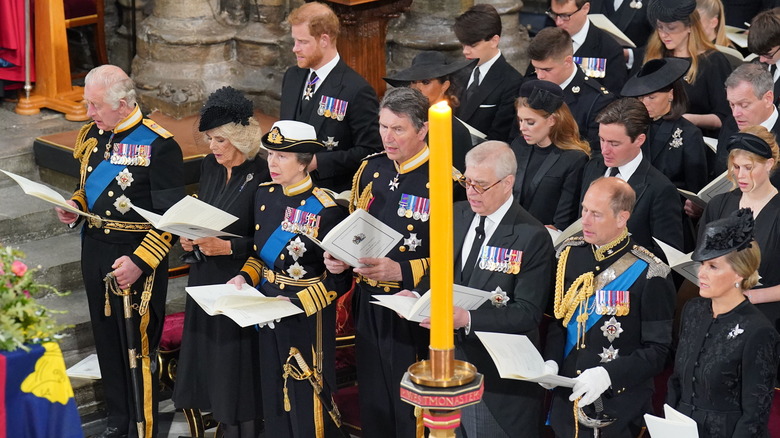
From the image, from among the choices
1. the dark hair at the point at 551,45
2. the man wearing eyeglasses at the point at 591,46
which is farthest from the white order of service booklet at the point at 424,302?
the man wearing eyeglasses at the point at 591,46

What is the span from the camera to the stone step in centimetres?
680

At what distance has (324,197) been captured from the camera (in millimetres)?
5285

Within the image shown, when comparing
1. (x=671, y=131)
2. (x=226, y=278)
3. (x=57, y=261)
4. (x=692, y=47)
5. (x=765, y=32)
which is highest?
(x=765, y=32)

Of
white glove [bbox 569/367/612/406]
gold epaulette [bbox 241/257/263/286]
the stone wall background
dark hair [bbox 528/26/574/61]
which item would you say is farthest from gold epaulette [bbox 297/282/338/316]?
the stone wall background

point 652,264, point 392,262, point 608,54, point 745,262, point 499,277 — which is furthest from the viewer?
point 608,54

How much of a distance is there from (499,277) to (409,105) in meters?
0.84

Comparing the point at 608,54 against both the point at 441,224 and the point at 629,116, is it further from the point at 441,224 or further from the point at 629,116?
the point at 441,224

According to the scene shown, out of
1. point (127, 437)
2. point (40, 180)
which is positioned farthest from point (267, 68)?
point (127, 437)

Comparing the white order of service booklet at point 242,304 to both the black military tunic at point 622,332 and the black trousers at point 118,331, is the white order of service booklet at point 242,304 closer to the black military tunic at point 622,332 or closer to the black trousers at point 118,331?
the black trousers at point 118,331

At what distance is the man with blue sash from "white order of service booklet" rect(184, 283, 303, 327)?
87 mm

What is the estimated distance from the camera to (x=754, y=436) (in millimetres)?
4285

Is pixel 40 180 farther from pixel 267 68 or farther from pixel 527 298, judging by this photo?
pixel 527 298

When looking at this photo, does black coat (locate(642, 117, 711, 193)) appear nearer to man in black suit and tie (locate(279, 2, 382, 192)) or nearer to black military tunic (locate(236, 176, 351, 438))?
man in black suit and tie (locate(279, 2, 382, 192))

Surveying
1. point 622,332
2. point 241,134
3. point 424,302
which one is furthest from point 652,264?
point 241,134
